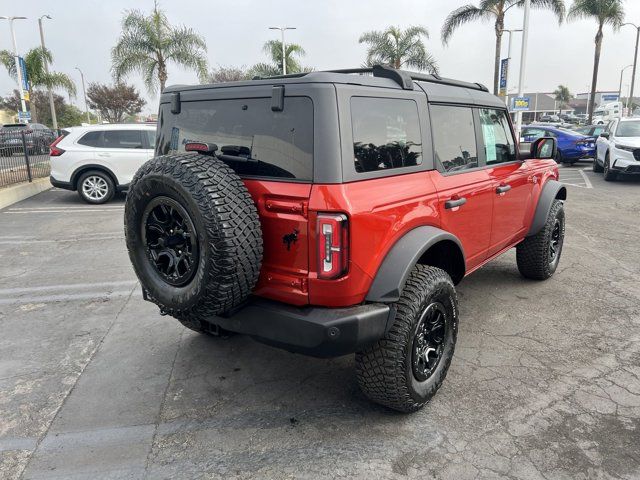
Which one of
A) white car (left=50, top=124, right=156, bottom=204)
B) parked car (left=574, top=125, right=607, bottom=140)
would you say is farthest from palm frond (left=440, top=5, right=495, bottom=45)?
white car (left=50, top=124, right=156, bottom=204)

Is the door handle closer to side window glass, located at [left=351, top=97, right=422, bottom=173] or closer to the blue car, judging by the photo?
side window glass, located at [left=351, top=97, right=422, bottom=173]

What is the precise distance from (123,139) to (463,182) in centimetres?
913

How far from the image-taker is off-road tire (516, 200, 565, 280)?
493 cm

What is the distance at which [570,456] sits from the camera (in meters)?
2.56

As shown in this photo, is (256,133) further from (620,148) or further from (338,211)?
(620,148)

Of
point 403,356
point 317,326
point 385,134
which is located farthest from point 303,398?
point 385,134

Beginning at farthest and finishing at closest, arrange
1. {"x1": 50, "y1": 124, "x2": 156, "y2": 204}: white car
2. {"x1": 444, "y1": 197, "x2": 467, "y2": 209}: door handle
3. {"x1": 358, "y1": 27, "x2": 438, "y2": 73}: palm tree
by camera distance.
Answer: {"x1": 358, "y1": 27, "x2": 438, "y2": 73}: palm tree, {"x1": 50, "y1": 124, "x2": 156, "y2": 204}: white car, {"x1": 444, "y1": 197, "x2": 467, "y2": 209}: door handle

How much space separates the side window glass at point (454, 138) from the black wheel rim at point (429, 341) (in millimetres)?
989

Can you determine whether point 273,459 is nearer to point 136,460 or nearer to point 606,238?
point 136,460

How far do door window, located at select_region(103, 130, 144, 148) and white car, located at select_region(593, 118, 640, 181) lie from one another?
455 inches

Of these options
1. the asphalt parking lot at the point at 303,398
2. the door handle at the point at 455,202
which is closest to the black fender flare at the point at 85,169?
the asphalt parking lot at the point at 303,398

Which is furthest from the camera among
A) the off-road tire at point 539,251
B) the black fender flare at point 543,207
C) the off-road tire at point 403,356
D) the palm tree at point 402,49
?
the palm tree at point 402,49

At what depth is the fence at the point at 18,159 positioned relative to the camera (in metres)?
11.5

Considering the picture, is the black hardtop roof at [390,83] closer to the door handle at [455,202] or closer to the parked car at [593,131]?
the door handle at [455,202]
